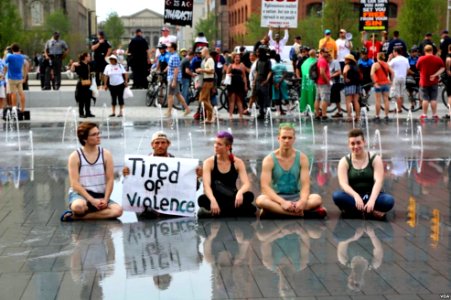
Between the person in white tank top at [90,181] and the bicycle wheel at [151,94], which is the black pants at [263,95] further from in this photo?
the person in white tank top at [90,181]

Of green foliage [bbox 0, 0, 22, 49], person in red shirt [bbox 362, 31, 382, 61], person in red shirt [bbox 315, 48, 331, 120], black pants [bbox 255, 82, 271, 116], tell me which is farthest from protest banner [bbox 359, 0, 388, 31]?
Result: green foliage [bbox 0, 0, 22, 49]

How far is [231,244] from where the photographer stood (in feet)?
25.6

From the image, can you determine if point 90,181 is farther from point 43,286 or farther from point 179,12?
point 179,12

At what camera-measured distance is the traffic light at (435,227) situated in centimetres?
794

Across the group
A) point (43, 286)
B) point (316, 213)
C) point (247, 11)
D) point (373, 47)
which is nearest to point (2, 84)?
point (373, 47)

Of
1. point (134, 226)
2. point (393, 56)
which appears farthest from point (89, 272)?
point (393, 56)

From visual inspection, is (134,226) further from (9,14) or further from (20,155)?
(9,14)

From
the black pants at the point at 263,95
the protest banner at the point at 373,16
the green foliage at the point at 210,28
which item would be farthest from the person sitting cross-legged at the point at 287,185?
the green foliage at the point at 210,28

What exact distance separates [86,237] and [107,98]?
1853 cm

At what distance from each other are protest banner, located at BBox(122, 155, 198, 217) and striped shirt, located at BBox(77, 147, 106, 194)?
1.01ft

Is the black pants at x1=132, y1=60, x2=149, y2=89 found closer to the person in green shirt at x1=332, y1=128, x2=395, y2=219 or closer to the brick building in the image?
the person in green shirt at x1=332, y1=128, x2=395, y2=219

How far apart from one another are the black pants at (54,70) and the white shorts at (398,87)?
38.2 ft

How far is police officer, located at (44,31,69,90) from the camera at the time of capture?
28500 mm

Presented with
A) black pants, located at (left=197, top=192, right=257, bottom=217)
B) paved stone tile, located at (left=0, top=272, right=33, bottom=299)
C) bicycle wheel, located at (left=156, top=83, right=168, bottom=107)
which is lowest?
paved stone tile, located at (left=0, top=272, right=33, bottom=299)
